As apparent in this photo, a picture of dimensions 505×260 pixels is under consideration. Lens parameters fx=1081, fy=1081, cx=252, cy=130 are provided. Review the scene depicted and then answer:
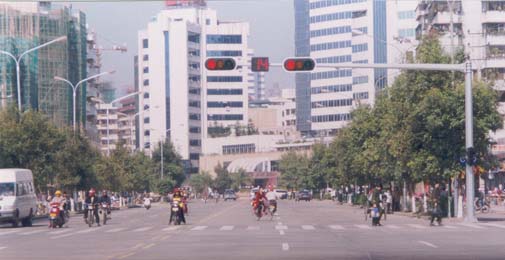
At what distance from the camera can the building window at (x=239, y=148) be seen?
175875 millimetres

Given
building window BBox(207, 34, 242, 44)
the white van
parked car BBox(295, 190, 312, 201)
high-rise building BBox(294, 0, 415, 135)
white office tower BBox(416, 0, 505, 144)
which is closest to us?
the white van

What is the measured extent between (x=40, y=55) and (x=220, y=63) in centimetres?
6912

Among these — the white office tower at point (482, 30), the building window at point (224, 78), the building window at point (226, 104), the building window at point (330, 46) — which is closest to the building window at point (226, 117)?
the building window at point (226, 104)

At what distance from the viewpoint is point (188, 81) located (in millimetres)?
177750

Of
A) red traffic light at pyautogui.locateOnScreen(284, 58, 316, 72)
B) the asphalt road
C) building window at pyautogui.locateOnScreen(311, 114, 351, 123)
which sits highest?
building window at pyautogui.locateOnScreen(311, 114, 351, 123)

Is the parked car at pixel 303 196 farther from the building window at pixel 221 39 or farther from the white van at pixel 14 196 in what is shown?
the white van at pixel 14 196

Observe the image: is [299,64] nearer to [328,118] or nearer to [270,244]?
[270,244]

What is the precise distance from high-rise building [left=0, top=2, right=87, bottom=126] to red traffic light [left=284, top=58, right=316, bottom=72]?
213ft

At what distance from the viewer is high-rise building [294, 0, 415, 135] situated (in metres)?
94.2

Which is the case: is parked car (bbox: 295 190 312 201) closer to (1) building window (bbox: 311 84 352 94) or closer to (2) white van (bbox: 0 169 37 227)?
(1) building window (bbox: 311 84 352 94)

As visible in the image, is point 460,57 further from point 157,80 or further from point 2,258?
point 157,80

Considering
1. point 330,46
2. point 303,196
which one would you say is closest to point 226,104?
point 303,196

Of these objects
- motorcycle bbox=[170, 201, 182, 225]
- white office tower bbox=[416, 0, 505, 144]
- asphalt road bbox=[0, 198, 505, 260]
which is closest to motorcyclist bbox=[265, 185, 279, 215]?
motorcycle bbox=[170, 201, 182, 225]

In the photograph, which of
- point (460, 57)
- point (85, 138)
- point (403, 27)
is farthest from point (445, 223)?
point (403, 27)
